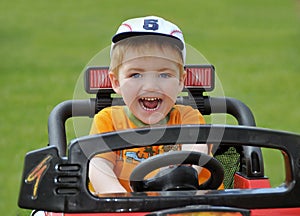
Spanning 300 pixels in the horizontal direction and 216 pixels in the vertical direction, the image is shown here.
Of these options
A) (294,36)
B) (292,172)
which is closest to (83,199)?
(292,172)

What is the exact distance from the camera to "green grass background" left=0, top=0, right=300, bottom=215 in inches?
347

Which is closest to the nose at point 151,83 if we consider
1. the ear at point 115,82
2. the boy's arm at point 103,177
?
the ear at point 115,82

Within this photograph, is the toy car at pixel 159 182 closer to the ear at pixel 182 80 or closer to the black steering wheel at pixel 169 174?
the black steering wheel at pixel 169 174

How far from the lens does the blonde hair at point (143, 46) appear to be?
3277 millimetres

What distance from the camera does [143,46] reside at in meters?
3.28

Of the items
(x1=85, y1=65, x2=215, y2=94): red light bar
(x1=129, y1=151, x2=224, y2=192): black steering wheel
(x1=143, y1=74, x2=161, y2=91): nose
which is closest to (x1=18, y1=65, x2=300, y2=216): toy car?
(x1=129, y1=151, x2=224, y2=192): black steering wheel

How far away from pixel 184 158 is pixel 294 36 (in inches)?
526

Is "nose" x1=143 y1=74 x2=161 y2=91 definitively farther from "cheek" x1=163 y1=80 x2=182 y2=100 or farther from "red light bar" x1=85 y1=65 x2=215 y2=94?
"red light bar" x1=85 y1=65 x2=215 y2=94

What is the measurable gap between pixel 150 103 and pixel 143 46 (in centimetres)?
23

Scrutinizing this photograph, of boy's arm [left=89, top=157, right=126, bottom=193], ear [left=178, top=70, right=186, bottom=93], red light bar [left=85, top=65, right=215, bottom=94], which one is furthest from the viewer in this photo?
red light bar [left=85, top=65, right=215, bottom=94]

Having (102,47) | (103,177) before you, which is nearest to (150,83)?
(103,177)

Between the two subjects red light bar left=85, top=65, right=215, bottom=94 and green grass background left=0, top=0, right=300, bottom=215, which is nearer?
red light bar left=85, top=65, right=215, bottom=94

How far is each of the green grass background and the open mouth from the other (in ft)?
5.87

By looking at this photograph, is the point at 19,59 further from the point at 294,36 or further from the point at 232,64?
the point at 294,36
